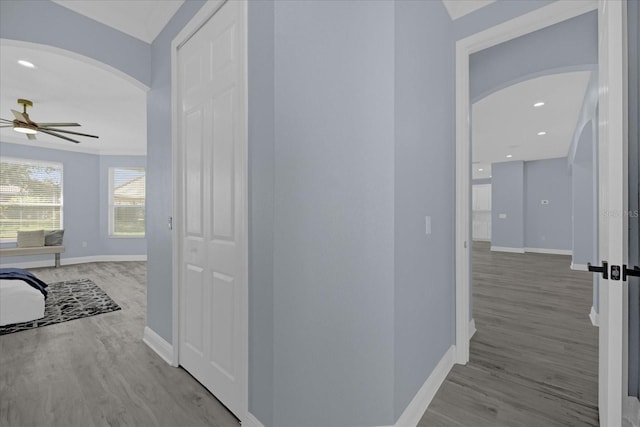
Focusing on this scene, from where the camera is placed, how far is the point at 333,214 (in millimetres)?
1428

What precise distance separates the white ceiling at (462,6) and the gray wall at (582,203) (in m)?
4.57

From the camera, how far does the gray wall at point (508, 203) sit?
30.6ft

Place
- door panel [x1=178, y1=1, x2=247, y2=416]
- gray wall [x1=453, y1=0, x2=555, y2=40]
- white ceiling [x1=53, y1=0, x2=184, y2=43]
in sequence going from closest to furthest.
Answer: door panel [x1=178, y1=1, x2=247, y2=416] → gray wall [x1=453, y1=0, x2=555, y2=40] → white ceiling [x1=53, y1=0, x2=184, y2=43]

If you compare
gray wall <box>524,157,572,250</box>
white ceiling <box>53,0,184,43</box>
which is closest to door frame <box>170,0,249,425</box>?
white ceiling <box>53,0,184,43</box>

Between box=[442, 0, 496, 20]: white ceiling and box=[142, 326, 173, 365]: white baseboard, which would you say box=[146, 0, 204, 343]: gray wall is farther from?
box=[442, 0, 496, 20]: white ceiling

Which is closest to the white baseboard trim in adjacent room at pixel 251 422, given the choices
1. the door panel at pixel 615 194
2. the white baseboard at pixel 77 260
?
the door panel at pixel 615 194

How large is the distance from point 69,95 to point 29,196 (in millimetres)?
3766

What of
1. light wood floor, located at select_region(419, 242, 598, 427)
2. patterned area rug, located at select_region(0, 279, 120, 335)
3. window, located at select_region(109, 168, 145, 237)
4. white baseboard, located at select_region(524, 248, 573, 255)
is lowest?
patterned area rug, located at select_region(0, 279, 120, 335)

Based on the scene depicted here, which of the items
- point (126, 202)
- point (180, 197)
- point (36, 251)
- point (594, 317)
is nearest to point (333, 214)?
point (180, 197)

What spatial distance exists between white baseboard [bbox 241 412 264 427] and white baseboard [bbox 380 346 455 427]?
2.29ft

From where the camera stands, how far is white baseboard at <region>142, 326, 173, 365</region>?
2.35m

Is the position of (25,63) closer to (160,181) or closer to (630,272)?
(160,181)

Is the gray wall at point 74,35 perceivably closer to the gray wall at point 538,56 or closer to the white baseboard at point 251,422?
the white baseboard at point 251,422

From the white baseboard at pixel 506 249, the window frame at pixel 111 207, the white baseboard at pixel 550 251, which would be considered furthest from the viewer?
the white baseboard at pixel 506 249
